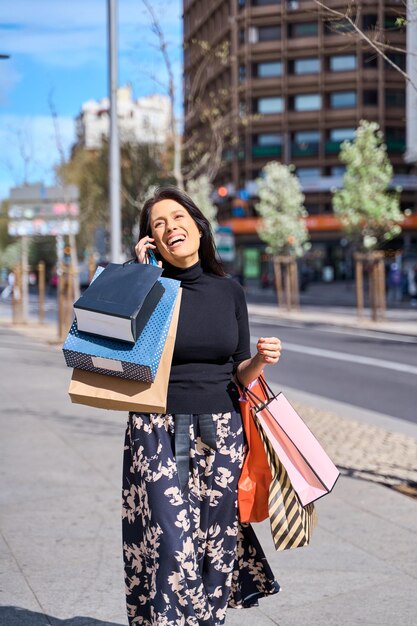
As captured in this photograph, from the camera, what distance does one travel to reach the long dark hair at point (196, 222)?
3.29 m

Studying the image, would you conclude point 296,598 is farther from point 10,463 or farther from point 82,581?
point 10,463

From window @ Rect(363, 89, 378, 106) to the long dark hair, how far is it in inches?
2934

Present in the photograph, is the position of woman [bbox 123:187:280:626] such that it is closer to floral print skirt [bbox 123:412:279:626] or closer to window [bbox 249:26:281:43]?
floral print skirt [bbox 123:412:279:626]

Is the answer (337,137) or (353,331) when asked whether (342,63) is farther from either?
(353,331)

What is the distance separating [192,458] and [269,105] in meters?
76.6

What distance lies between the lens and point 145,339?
3.03 meters

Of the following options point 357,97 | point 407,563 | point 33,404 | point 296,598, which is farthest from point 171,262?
point 357,97

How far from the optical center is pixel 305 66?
76.0 m

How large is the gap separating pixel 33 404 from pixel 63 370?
4.11m

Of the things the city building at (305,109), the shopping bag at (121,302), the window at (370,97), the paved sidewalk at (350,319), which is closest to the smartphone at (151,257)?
the shopping bag at (121,302)

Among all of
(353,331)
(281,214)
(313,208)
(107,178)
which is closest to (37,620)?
(353,331)

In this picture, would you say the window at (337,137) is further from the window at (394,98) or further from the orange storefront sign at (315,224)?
the orange storefront sign at (315,224)

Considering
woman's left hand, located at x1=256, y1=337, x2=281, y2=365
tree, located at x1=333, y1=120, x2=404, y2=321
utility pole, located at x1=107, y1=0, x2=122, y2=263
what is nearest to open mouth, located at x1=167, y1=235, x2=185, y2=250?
woman's left hand, located at x1=256, y1=337, x2=281, y2=365

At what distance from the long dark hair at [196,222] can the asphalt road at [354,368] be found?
760 centimetres
